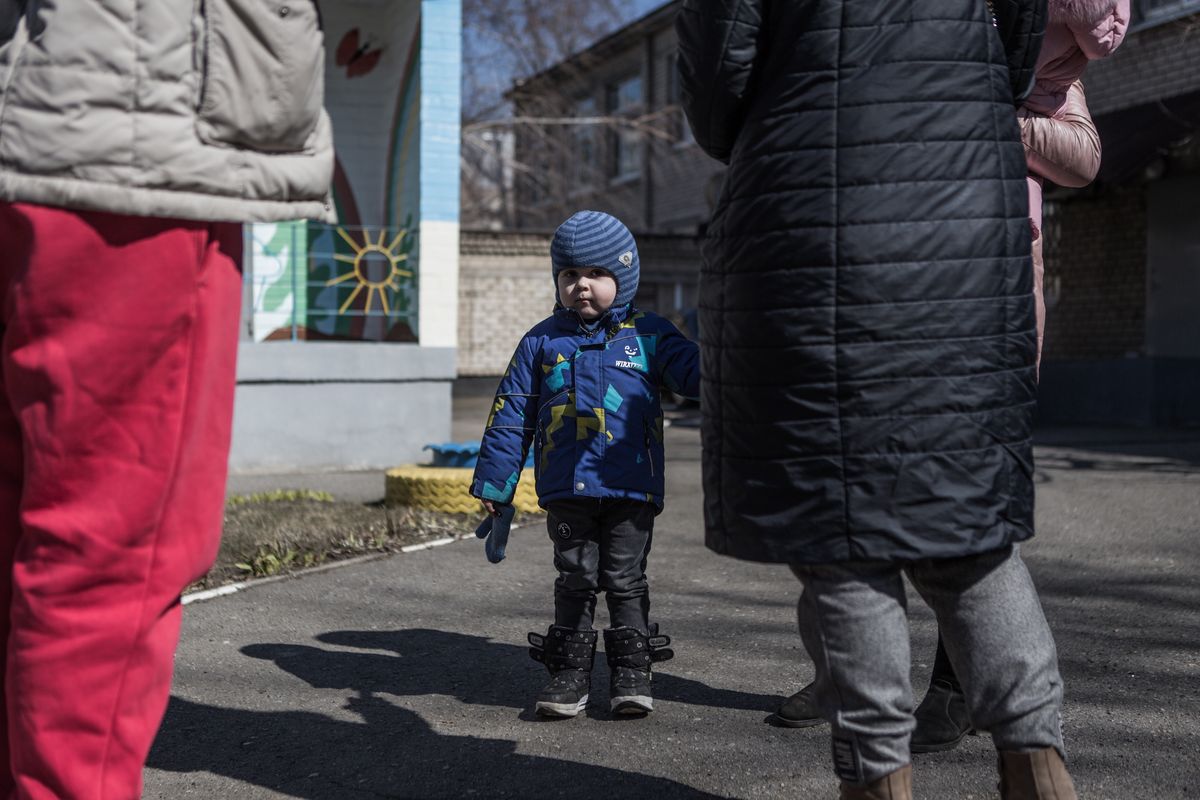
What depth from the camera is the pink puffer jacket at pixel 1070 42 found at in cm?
289

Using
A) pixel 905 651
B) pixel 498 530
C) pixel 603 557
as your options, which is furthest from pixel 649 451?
pixel 905 651

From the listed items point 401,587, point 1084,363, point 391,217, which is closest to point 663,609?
point 401,587

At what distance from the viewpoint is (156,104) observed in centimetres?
187

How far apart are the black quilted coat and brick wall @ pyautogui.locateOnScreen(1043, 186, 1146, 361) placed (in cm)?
1443

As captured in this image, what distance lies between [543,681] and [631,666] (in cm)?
49

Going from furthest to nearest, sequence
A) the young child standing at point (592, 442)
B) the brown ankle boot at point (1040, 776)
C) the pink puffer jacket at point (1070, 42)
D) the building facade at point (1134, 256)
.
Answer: the building facade at point (1134, 256) < the young child standing at point (592, 442) < the pink puffer jacket at point (1070, 42) < the brown ankle boot at point (1040, 776)

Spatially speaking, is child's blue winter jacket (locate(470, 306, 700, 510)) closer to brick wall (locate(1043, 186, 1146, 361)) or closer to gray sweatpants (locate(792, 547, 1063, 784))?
gray sweatpants (locate(792, 547, 1063, 784))

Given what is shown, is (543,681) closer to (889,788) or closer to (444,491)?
(889,788)

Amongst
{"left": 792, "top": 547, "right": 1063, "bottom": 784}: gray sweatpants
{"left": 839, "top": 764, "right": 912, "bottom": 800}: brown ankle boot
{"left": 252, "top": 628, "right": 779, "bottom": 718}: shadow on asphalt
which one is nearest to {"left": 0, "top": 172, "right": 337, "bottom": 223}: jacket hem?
{"left": 792, "top": 547, "right": 1063, "bottom": 784}: gray sweatpants

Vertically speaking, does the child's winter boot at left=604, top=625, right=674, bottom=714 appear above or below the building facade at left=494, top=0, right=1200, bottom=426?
below

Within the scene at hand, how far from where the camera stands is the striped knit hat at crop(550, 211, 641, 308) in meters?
3.69

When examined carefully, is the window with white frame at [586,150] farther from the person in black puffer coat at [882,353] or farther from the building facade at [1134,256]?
the person in black puffer coat at [882,353]

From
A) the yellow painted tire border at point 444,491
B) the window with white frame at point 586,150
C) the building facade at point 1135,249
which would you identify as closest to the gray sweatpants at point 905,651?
the yellow painted tire border at point 444,491

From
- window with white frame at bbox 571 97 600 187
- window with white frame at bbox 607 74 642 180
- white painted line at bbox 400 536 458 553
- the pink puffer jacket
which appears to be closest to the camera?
the pink puffer jacket
